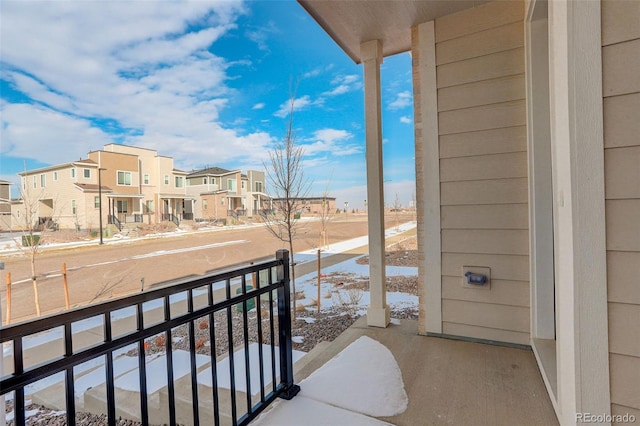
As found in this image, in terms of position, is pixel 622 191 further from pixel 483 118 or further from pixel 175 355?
pixel 175 355

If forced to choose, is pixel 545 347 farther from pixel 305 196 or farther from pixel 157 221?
pixel 157 221

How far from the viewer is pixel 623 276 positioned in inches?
39.0

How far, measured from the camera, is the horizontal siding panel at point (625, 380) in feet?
3.22

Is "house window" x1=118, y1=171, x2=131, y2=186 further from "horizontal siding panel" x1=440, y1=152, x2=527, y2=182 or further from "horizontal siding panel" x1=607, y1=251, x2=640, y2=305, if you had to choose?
"horizontal siding panel" x1=607, y1=251, x2=640, y2=305

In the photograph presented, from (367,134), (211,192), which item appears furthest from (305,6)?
(211,192)

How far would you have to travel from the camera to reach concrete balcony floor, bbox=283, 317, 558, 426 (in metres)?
1.52

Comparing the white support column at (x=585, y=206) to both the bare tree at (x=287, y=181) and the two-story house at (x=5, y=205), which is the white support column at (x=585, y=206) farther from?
the two-story house at (x=5, y=205)

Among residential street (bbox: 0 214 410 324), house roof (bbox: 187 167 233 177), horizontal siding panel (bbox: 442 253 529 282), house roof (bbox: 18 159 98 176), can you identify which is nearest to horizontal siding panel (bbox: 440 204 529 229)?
horizontal siding panel (bbox: 442 253 529 282)

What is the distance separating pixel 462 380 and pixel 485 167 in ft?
4.96

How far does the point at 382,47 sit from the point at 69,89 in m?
9.11

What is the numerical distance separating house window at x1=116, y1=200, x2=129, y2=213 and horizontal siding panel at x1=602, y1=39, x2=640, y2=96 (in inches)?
653

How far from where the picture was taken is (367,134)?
2.80 meters

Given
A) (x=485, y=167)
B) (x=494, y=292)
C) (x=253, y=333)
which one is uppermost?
(x=485, y=167)

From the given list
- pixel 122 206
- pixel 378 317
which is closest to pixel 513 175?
pixel 378 317
